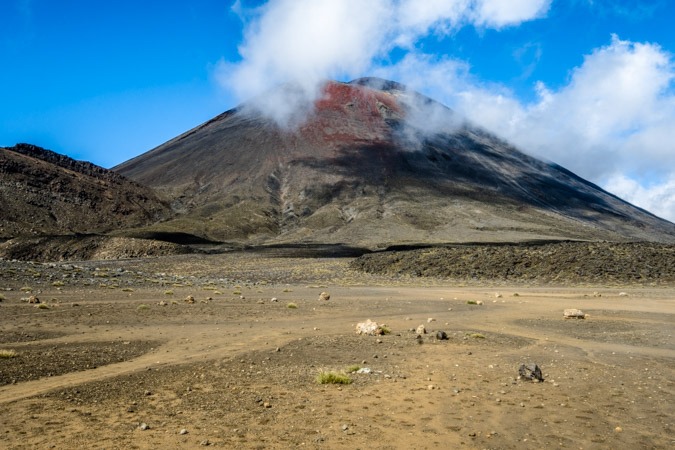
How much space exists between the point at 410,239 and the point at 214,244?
38722 mm

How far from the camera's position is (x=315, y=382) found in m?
9.23

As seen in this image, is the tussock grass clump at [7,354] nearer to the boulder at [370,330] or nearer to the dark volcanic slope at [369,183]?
the boulder at [370,330]

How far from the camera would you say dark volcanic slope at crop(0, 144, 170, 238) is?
87.8m

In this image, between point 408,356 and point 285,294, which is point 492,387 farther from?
point 285,294

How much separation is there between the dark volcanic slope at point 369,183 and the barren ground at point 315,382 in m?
77.3

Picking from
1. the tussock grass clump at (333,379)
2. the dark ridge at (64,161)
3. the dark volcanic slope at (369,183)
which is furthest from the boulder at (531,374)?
the dark ridge at (64,161)

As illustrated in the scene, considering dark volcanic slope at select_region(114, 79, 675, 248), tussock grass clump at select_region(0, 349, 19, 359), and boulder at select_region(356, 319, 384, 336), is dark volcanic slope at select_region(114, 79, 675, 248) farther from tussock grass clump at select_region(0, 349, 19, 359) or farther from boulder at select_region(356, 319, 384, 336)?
tussock grass clump at select_region(0, 349, 19, 359)

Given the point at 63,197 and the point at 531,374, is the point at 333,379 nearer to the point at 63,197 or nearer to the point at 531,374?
the point at 531,374

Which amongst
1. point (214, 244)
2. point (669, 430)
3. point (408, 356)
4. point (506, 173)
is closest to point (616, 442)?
point (669, 430)

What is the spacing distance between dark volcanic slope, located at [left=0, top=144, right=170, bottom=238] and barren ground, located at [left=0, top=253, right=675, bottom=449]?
74667 mm

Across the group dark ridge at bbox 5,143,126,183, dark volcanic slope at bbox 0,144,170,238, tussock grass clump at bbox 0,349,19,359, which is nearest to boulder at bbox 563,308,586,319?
tussock grass clump at bbox 0,349,19,359

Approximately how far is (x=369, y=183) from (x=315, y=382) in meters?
134

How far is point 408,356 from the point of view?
11.6m

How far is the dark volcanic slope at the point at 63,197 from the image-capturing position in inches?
3457
